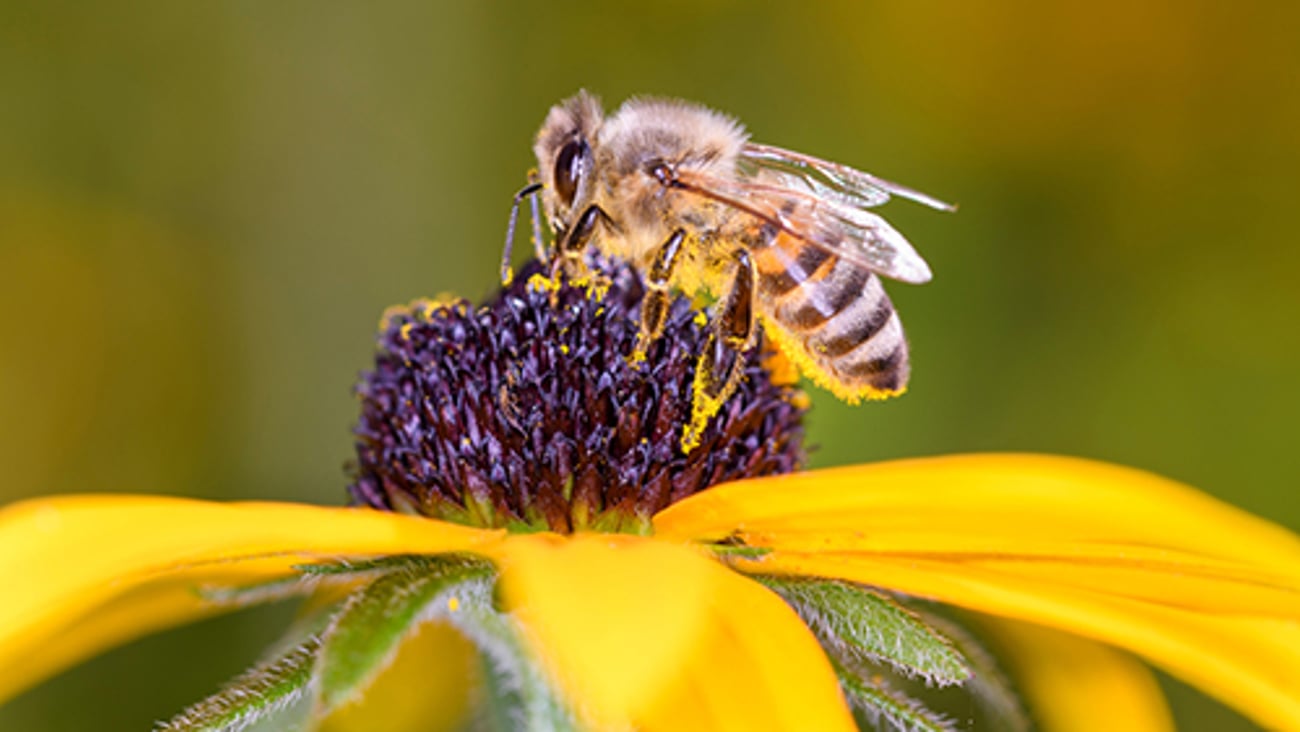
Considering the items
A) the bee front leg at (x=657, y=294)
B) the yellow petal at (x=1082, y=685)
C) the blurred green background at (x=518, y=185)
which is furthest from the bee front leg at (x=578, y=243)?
the blurred green background at (x=518, y=185)

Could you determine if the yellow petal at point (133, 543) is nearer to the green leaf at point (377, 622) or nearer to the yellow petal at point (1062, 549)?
the green leaf at point (377, 622)

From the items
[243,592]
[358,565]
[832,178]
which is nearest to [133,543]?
[358,565]

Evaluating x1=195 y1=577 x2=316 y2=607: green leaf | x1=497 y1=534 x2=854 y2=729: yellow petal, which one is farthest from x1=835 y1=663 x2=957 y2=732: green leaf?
x1=195 y1=577 x2=316 y2=607: green leaf

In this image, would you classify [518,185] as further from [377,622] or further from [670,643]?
[670,643]

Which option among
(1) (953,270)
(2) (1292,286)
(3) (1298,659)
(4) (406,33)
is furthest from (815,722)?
(4) (406,33)

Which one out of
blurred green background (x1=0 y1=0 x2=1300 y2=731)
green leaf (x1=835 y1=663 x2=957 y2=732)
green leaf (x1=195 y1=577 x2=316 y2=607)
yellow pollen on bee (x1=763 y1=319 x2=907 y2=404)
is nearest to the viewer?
green leaf (x1=835 y1=663 x2=957 y2=732)

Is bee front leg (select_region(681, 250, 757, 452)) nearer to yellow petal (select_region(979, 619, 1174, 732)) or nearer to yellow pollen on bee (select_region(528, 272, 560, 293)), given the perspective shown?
yellow pollen on bee (select_region(528, 272, 560, 293))

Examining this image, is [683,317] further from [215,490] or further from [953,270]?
[215,490]
